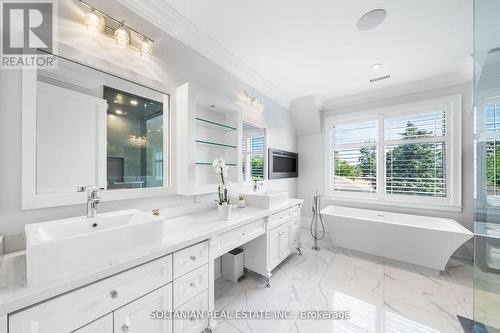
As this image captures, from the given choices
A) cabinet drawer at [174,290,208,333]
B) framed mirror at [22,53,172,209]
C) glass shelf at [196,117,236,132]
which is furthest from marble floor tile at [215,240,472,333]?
glass shelf at [196,117,236,132]

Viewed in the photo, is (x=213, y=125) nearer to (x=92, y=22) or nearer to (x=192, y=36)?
(x=192, y=36)

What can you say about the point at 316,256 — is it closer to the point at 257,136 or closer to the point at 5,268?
the point at 257,136

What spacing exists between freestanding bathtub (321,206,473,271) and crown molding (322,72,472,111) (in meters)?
2.01

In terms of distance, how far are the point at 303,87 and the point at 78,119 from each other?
2.94 metres

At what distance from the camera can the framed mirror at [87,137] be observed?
1.09 m

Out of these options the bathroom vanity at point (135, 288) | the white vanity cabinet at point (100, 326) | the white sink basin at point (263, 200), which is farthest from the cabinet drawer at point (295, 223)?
the white vanity cabinet at point (100, 326)

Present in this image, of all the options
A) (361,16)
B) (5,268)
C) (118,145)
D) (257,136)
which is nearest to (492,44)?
(361,16)

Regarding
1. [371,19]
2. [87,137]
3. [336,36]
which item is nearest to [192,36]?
[87,137]

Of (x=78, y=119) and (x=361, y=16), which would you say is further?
(x=361, y=16)

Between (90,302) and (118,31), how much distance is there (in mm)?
1689

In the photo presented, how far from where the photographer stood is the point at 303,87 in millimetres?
3137

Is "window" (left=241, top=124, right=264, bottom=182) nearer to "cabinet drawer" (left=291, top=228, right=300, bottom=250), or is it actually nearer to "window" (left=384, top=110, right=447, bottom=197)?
"cabinet drawer" (left=291, top=228, right=300, bottom=250)

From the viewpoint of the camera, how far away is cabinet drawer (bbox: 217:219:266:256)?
1559mm

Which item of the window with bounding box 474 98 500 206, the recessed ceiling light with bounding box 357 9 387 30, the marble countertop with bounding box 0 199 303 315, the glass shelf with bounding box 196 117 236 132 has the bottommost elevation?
the marble countertop with bounding box 0 199 303 315
